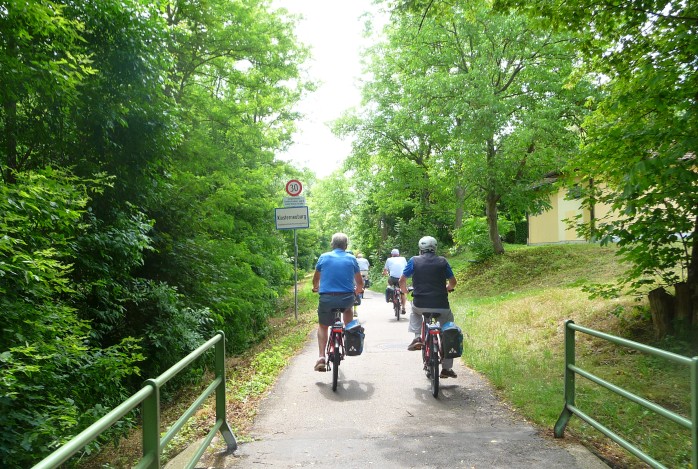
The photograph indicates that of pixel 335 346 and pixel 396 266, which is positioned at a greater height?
pixel 396 266

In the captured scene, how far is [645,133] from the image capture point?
6586mm

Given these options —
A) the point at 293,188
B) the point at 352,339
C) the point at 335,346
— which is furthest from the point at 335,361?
the point at 293,188

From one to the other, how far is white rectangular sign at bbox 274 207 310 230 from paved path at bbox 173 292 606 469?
19.4ft

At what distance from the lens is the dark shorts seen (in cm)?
712

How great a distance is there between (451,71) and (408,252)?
14877 mm

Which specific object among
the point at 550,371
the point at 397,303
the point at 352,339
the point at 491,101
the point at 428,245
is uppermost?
the point at 491,101

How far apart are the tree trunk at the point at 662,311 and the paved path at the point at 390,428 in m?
2.86

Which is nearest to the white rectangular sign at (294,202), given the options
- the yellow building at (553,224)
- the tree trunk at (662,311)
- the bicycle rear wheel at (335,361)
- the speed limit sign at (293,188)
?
the speed limit sign at (293,188)

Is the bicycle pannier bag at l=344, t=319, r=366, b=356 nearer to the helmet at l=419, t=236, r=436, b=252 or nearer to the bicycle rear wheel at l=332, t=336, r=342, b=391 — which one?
the bicycle rear wheel at l=332, t=336, r=342, b=391

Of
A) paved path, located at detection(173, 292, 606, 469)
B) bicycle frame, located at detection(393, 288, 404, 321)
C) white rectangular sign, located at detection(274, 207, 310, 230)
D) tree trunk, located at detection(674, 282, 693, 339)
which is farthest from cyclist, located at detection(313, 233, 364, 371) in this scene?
bicycle frame, located at detection(393, 288, 404, 321)

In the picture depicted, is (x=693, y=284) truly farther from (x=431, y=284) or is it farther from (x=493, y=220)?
(x=493, y=220)

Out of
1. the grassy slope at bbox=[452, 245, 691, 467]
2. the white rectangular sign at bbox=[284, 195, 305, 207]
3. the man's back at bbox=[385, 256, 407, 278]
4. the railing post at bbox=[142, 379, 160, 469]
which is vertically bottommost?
the grassy slope at bbox=[452, 245, 691, 467]

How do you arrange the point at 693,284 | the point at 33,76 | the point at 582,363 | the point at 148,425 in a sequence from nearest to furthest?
1. the point at 148,425
2. the point at 33,76
3. the point at 693,284
4. the point at 582,363

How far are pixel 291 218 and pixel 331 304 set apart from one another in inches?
265
